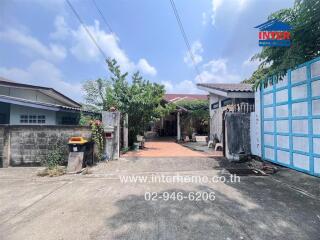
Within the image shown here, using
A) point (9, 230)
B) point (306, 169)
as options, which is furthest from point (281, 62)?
point (9, 230)

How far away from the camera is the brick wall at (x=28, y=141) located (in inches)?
304

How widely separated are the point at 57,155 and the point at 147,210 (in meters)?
5.08

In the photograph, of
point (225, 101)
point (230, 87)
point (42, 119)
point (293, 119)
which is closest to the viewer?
point (293, 119)

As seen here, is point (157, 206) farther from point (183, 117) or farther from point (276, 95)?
point (183, 117)

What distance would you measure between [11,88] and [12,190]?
891 cm

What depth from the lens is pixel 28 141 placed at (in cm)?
777

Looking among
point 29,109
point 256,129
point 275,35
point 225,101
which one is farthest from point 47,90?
point 275,35

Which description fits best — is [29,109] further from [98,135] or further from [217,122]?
[217,122]

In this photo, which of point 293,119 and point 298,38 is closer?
point 298,38

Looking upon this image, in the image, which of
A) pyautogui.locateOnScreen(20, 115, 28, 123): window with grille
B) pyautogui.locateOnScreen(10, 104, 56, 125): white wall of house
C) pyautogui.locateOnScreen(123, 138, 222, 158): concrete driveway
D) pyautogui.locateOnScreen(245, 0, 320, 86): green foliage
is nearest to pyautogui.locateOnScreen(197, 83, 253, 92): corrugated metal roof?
pyautogui.locateOnScreen(123, 138, 222, 158): concrete driveway

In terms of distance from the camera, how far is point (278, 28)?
5.81m

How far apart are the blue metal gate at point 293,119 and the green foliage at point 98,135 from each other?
5.85m

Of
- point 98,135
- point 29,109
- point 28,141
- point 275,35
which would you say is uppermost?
point 275,35

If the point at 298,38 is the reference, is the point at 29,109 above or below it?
below
